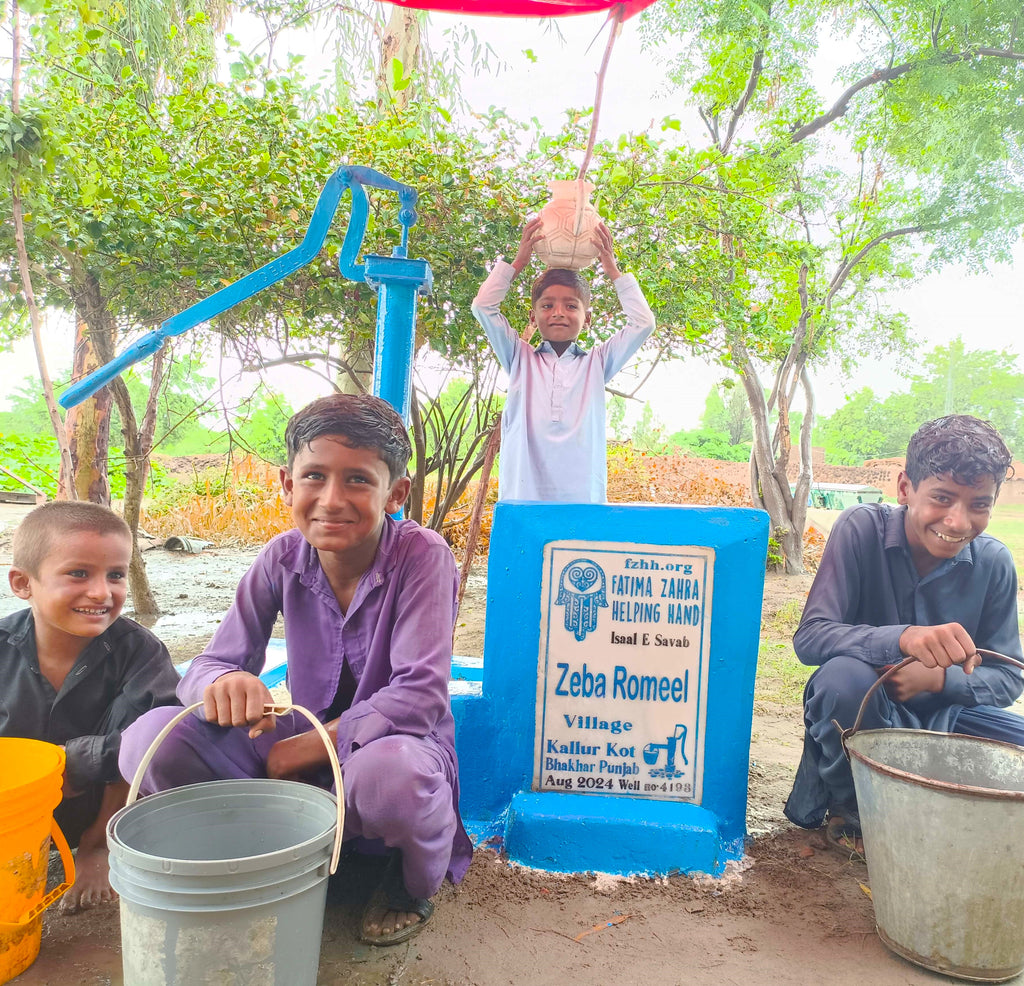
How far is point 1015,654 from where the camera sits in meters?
2.37

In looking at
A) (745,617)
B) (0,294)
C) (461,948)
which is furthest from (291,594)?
(0,294)

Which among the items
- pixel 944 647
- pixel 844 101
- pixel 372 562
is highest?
pixel 844 101

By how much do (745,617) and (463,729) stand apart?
39.2 inches

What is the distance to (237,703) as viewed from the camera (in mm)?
1783

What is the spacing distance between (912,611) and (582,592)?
1.08 metres

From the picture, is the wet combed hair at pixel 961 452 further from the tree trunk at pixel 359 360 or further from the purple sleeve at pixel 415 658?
the tree trunk at pixel 359 360

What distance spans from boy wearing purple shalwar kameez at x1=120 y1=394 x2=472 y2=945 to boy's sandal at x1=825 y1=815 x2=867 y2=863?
1211mm

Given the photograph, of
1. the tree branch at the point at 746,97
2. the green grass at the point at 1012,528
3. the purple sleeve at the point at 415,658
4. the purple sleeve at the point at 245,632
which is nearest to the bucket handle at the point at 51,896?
the purple sleeve at the point at 245,632

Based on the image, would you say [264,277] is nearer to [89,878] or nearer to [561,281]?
[561,281]

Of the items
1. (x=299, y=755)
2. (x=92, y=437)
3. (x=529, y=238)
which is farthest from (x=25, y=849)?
(x=92, y=437)

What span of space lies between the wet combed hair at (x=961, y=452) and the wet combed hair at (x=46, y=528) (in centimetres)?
239

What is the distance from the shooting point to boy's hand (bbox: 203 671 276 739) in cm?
178

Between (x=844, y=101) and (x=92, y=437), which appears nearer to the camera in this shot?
(x=92, y=437)

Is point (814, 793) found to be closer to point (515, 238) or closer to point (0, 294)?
point (515, 238)
